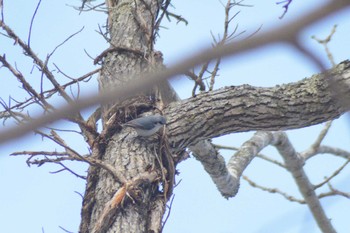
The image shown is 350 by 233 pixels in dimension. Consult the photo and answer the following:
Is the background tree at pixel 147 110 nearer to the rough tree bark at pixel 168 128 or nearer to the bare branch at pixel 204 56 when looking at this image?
the rough tree bark at pixel 168 128

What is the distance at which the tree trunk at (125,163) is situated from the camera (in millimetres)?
2115

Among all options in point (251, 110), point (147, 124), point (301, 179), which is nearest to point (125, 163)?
point (147, 124)

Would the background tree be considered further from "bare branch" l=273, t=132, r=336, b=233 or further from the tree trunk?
"bare branch" l=273, t=132, r=336, b=233

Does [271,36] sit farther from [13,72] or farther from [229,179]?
[229,179]

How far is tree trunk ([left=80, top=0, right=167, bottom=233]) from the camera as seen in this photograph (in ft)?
6.94

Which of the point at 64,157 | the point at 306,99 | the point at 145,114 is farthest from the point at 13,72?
the point at 306,99

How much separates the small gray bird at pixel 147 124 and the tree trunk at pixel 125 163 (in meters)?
0.05

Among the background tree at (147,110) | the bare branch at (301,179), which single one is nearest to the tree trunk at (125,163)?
the background tree at (147,110)

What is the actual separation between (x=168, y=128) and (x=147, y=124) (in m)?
0.12

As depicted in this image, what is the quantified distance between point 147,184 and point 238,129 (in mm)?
453

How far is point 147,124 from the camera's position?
7.54 feet

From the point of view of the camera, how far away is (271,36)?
1.83ft

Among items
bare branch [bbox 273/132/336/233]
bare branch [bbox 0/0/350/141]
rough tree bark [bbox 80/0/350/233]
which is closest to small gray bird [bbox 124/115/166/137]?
rough tree bark [bbox 80/0/350/233]

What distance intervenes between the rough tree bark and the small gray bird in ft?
0.15
